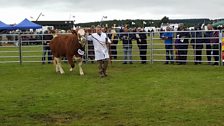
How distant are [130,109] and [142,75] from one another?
20.4 feet

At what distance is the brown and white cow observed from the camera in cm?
1560

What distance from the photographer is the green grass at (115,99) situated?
7969mm

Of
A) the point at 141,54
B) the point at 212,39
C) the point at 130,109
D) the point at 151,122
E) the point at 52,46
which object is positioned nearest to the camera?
the point at 151,122

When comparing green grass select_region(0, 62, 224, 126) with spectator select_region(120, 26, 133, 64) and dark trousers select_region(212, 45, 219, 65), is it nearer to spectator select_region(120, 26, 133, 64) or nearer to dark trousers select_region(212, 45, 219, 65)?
dark trousers select_region(212, 45, 219, 65)

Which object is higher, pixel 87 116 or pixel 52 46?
pixel 52 46

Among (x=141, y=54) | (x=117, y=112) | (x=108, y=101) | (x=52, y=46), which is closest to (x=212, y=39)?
(x=141, y=54)

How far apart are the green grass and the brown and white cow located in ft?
1.98

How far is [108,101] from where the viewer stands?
9984 millimetres

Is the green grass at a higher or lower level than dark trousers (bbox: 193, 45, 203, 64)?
lower

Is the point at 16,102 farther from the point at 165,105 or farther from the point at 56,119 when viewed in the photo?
the point at 165,105

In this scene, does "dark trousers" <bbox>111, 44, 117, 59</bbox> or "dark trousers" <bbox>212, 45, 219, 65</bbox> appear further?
"dark trousers" <bbox>111, 44, 117, 59</bbox>

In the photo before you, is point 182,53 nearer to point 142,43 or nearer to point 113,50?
point 142,43

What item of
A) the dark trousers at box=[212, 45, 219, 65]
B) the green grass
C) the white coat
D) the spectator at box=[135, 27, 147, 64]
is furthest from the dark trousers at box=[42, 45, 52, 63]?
the dark trousers at box=[212, 45, 219, 65]

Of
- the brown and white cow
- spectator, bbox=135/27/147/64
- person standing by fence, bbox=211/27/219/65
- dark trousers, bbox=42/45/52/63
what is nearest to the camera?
the brown and white cow
